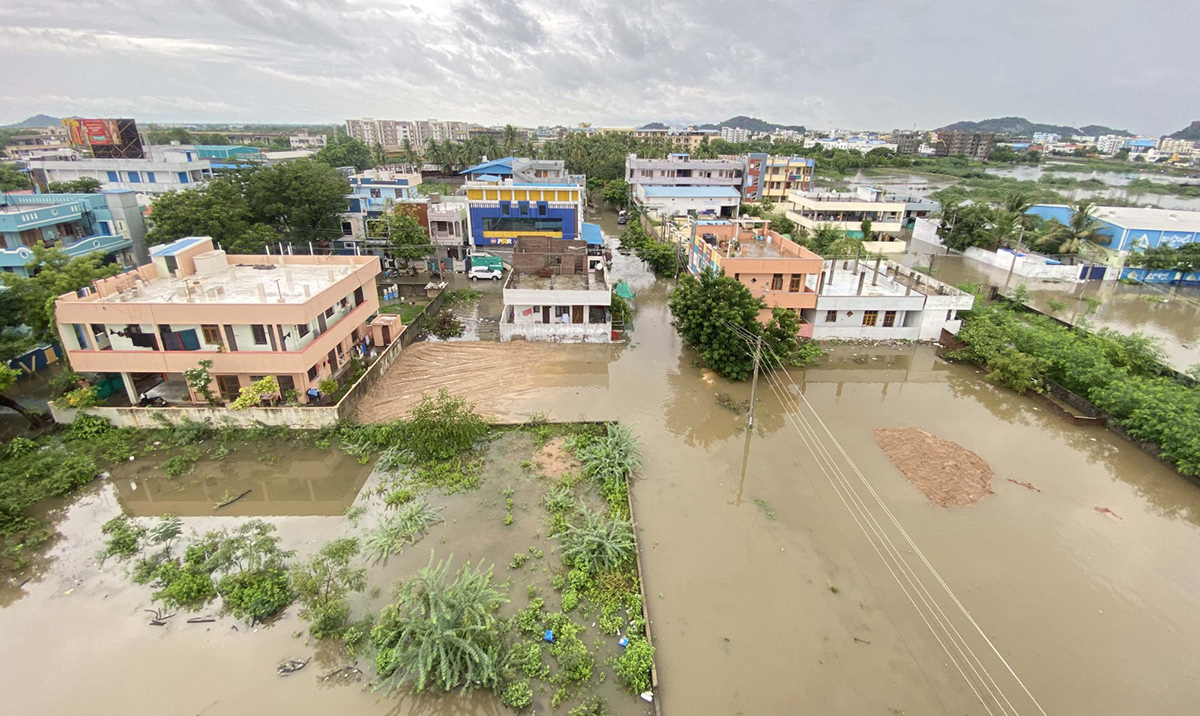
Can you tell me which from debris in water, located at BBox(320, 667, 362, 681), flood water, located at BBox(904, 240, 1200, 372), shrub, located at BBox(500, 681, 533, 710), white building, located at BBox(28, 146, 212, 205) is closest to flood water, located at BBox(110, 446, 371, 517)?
debris in water, located at BBox(320, 667, 362, 681)

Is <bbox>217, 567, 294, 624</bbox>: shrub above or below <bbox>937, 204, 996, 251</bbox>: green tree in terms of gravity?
below

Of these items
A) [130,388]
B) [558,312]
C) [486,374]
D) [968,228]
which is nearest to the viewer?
[130,388]

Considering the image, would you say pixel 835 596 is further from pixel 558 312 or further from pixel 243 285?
pixel 243 285

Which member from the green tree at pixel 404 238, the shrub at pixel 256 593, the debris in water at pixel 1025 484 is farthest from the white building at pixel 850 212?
the shrub at pixel 256 593

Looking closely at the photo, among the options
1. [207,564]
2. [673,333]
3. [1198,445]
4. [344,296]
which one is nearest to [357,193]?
[344,296]

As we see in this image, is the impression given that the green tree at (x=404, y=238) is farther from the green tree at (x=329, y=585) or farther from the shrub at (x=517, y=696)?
the shrub at (x=517, y=696)

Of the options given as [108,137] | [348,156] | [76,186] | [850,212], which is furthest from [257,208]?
[348,156]

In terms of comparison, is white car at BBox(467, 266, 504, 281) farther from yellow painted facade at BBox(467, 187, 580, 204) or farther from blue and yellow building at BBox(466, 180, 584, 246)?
yellow painted facade at BBox(467, 187, 580, 204)

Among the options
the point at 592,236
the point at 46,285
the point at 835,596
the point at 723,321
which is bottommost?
the point at 835,596
